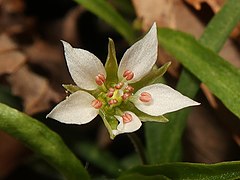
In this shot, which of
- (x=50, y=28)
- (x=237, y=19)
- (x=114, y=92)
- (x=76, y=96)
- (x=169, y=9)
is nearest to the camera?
(x=76, y=96)

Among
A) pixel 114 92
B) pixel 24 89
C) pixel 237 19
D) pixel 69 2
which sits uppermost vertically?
pixel 237 19

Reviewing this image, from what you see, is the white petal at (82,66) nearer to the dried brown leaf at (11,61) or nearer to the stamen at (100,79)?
the stamen at (100,79)

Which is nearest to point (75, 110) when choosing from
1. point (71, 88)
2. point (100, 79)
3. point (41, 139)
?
point (71, 88)

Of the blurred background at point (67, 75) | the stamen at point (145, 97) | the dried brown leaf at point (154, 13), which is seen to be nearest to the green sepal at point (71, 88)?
the stamen at point (145, 97)

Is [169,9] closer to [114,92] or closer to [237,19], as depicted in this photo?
[237,19]

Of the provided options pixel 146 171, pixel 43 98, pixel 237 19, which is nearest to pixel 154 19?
pixel 237 19

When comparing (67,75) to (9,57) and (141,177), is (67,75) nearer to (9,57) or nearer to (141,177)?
(9,57)

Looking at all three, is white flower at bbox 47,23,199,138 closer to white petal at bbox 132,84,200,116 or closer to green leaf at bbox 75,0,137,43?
white petal at bbox 132,84,200,116
